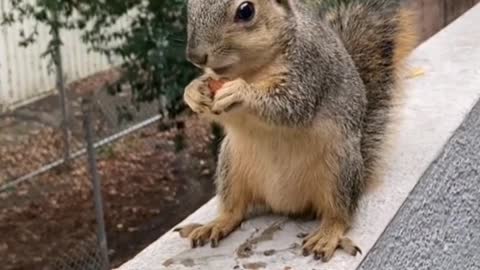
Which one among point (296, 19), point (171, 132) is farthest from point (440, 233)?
point (171, 132)

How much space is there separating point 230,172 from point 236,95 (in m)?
0.27

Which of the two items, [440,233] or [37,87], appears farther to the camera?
[37,87]

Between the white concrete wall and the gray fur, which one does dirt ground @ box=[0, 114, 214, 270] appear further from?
the gray fur

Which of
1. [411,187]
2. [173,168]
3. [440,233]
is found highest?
[411,187]

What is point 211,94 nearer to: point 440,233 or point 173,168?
point 440,233

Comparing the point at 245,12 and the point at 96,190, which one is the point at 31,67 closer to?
the point at 96,190

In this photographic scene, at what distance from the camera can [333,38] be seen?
5.61 feet

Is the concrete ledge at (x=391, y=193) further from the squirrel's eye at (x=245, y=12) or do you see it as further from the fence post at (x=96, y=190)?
the fence post at (x=96, y=190)

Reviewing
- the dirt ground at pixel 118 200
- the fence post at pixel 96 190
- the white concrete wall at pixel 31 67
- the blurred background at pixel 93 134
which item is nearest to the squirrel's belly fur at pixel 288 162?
the blurred background at pixel 93 134

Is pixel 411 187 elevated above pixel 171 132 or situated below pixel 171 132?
above

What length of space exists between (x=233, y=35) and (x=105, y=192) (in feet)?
8.85

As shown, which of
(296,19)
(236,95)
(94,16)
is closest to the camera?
(236,95)

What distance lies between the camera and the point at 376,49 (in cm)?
192

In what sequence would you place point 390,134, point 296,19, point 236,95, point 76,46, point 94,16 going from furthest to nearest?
point 76,46
point 94,16
point 390,134
point 296,19
point 236,95
